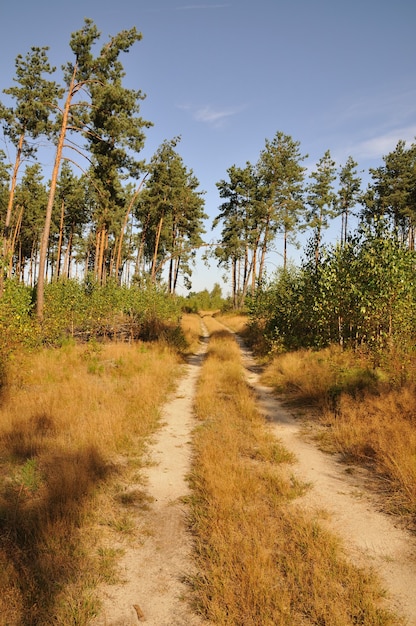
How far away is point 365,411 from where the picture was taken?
→ 23.9 feet

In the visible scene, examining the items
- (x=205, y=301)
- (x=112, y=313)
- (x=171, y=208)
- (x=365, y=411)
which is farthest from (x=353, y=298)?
(x=205, y=301)

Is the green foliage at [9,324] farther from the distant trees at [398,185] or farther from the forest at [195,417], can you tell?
the distant trees at [398,185]

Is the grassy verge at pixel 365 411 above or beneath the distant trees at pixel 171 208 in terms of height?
beneath

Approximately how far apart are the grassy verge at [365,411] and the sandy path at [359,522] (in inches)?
12.5

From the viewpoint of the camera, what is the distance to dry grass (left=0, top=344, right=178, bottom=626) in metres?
3.08

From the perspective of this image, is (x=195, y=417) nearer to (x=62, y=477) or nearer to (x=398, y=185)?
(x=62, y=477)

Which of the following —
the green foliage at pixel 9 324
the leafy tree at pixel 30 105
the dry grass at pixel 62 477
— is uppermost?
the leafy tree at pixel 30 105

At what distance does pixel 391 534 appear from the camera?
3908 mm

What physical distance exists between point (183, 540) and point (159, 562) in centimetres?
42

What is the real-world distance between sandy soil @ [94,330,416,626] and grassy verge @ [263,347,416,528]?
0.41 metres

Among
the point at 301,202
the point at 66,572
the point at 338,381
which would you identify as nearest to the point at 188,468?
the point at 66,572

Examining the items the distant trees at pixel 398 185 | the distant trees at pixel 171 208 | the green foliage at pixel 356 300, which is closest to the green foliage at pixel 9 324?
the green foliage at pixel 356 300

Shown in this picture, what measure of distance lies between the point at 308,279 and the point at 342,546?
44.8 feet

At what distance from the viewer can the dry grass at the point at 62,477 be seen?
308cm
